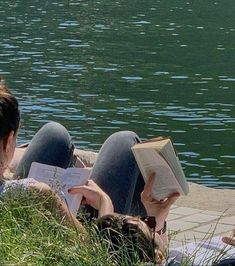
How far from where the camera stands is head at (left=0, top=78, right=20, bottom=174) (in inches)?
158

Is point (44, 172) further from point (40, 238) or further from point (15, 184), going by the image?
point (40, 238)

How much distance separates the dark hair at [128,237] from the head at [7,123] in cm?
68

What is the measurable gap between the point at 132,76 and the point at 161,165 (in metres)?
12.8

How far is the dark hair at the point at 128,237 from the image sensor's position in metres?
3.48

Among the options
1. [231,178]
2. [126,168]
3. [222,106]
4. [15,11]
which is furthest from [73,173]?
[15,11]

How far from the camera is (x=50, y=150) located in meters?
4.91

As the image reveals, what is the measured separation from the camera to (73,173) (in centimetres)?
450

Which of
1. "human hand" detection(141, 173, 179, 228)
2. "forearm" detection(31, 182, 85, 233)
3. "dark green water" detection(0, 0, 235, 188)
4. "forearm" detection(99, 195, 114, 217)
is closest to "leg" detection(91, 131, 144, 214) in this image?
"human hand" detection(141, 173, 179, 228)

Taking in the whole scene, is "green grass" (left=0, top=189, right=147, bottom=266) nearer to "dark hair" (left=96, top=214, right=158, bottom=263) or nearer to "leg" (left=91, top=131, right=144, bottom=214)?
"dark hair" (left=96, top=214, right=158, bottom=263)

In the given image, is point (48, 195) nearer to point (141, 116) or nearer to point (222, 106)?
point (141, 116)

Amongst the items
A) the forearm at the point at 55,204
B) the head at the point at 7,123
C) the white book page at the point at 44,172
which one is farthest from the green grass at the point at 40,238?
the white book page at the point at 44,172

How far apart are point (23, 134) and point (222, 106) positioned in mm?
3690

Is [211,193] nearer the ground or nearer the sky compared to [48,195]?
nearer the ground

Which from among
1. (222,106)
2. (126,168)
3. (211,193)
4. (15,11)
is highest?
(126,168)
